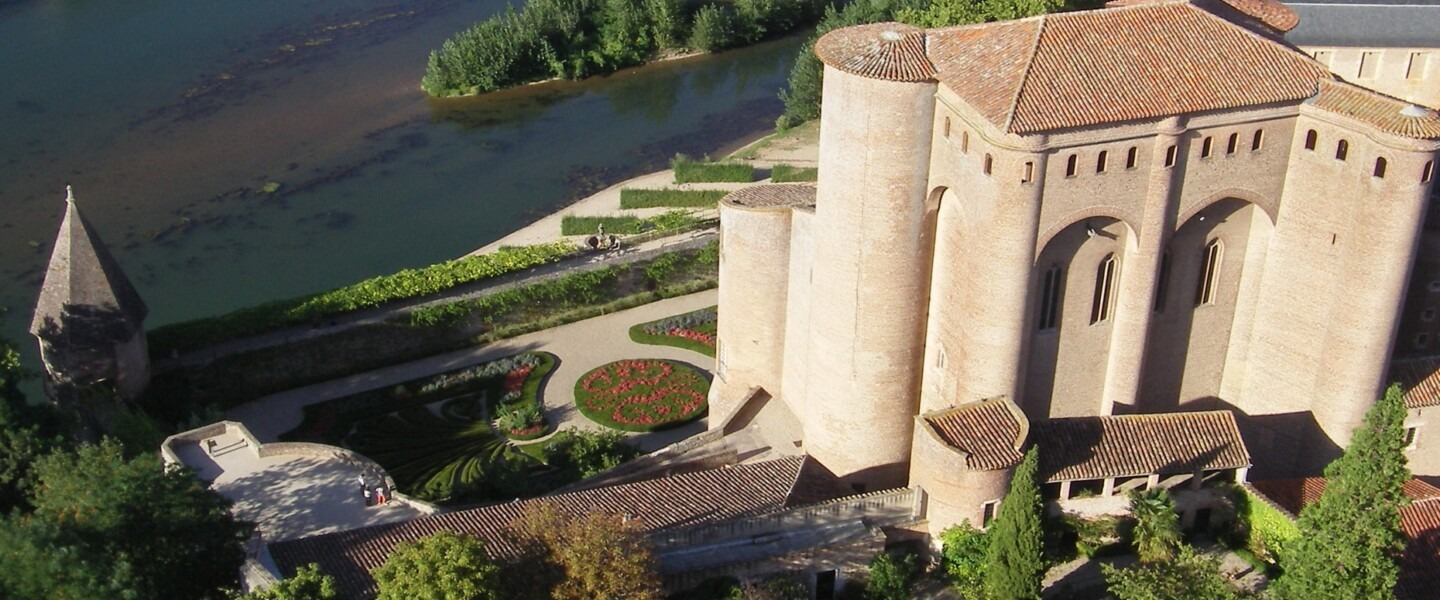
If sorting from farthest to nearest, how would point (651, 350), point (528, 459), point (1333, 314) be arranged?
1. point (651, 350)
2. point (528, 459)
3. point (1333, 314)

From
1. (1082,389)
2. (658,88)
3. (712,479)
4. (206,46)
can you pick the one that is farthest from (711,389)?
(206,46)

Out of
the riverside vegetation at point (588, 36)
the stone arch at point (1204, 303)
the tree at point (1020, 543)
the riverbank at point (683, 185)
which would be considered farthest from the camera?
the riverside vegetation at point (588, 36)

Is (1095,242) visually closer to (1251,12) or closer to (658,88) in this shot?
(1251,12)

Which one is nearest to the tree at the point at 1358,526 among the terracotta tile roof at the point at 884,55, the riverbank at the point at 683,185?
the terracotta tile roof at the point at 884,55

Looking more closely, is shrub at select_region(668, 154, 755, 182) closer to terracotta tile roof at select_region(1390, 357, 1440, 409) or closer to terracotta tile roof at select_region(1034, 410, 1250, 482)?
terracotta tile roof at select_region(1034, 410, 1250, 482)

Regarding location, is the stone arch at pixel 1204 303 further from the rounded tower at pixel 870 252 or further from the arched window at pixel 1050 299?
the rounded tower at pixel 870 252

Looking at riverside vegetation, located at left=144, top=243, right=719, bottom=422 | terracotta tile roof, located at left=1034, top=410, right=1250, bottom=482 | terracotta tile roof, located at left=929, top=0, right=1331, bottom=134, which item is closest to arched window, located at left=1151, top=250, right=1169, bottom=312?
terracotta tile roof, located at left=1034, top=410, right=1250, bottom=482
